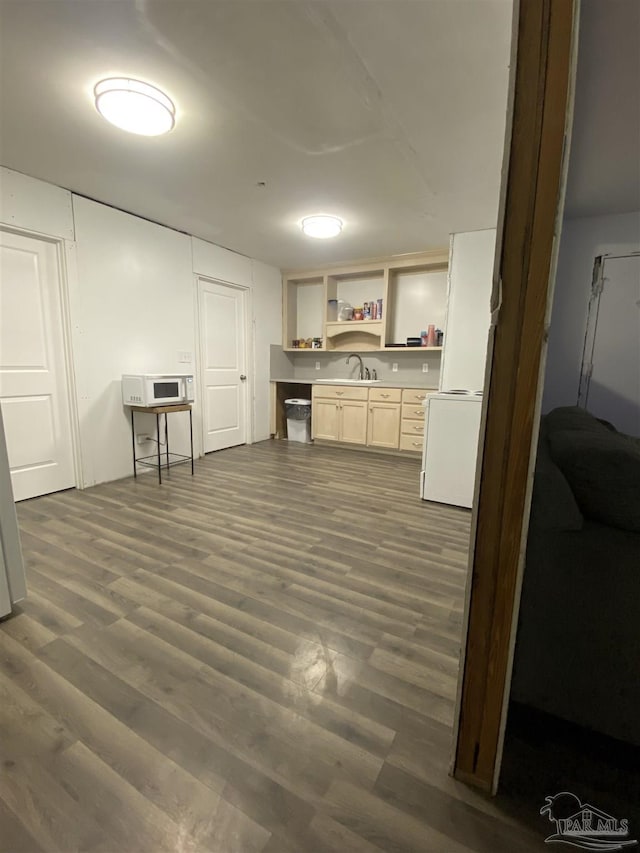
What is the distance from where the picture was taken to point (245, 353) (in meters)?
5.21

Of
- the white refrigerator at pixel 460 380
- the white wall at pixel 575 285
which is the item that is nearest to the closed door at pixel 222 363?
the white refrigerator at pixel 460 380

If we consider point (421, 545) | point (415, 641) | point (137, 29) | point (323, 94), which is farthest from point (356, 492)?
point (137, 29)

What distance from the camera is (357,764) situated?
1.12 m

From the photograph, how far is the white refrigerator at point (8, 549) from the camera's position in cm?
163

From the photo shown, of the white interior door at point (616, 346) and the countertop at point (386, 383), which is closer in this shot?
the white interior door at point (616, 346)

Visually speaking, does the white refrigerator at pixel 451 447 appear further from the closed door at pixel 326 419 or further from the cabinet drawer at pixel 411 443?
the closed door at pixel 326 419

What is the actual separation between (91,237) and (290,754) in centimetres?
387

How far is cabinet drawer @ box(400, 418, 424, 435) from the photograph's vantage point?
4635 mm

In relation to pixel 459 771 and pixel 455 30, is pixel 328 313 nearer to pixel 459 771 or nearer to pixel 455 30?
pixel 455 30

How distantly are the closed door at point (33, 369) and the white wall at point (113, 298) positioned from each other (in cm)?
12

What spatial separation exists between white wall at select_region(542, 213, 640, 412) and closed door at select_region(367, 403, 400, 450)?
5.39ft

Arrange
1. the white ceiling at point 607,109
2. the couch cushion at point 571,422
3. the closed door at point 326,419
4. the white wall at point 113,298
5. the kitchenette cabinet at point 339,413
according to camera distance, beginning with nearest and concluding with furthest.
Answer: the white ceiling at point 607,109 < the couch cushion at point 571,422 < the white wall at point 113,298 < the kitchenette cabinet at point 339,413 < the closed door at point 326,419

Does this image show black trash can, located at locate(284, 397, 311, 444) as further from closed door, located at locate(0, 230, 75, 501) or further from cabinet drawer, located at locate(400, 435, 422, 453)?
closed door, located at locate(0, 230, 75, 501)

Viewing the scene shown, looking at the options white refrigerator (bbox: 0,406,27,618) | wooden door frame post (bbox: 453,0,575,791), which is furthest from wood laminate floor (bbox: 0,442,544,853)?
wooden door frame post (bbox: 453,0,575,791)
